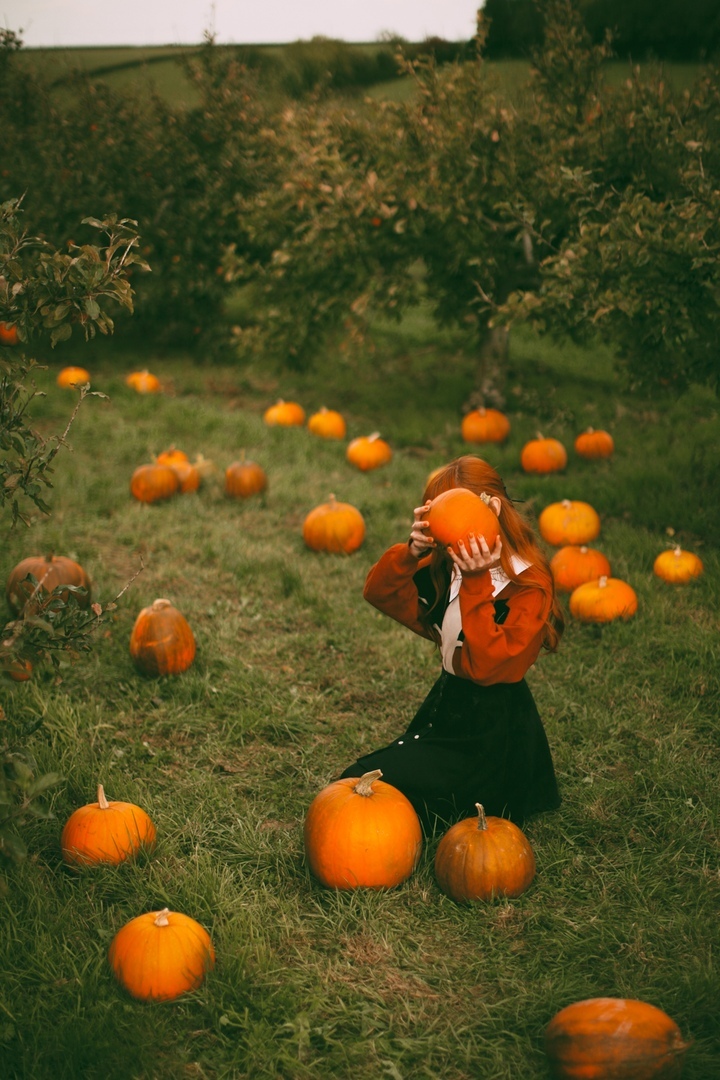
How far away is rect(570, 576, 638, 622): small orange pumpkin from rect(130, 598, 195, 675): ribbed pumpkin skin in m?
2.09

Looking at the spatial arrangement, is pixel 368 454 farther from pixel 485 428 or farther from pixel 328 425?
pixel 485 428

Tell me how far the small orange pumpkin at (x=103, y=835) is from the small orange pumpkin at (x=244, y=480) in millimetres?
3859

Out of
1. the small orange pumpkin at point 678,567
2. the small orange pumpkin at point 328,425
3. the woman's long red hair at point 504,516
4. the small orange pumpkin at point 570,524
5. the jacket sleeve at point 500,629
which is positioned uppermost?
the woman's long red hair at point 504,516

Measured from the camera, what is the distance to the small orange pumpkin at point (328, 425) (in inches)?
325

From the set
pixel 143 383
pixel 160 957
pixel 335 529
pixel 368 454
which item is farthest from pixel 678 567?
pixel 143 383

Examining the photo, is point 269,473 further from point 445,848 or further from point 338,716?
point 445,848

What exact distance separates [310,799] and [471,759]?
2.32ft

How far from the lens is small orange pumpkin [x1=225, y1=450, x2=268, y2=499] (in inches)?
261

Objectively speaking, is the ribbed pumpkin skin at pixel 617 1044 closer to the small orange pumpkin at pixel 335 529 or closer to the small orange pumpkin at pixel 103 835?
the small orange pumpkin at pixel 103 835

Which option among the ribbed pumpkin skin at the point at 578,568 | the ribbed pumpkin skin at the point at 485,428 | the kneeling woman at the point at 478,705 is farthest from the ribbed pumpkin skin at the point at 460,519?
the ribbed pumpkin skin at the point at 485,428

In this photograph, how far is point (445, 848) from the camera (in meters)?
2.87

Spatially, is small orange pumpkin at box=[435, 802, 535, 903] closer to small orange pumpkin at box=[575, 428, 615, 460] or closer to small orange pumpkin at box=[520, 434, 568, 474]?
small orange pumpkin at box=[520, 434, 568, 474]

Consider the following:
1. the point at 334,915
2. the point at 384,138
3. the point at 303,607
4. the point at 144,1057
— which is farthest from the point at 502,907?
the point at 384,138

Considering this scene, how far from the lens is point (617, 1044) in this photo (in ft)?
6.86
